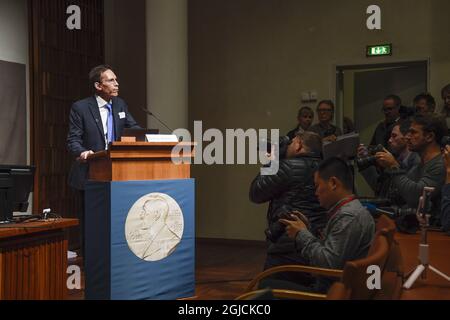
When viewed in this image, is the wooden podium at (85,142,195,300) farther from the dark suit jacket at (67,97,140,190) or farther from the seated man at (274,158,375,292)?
the seated man at (274,158,375,292)

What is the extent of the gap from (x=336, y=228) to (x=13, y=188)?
5.57 feet

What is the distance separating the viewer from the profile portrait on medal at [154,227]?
9.25ft

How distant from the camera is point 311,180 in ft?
8.99

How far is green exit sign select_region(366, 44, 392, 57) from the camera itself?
17.7ft

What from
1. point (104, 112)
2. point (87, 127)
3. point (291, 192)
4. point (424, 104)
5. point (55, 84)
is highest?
point (55, 84)

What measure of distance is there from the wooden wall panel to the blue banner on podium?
255 centimetres

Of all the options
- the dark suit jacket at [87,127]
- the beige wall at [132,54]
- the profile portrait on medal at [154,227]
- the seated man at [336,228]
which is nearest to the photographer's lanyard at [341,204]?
the seated man at [336,228]

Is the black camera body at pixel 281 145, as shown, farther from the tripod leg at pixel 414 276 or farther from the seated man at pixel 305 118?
the seated man at pixel 305 118

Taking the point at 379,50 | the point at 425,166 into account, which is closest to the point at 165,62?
the point at 379,50

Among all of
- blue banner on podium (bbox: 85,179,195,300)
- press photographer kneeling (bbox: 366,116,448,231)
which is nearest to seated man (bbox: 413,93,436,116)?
press photographer kneeling (bbox: 366,116,448,231)

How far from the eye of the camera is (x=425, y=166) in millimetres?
2566

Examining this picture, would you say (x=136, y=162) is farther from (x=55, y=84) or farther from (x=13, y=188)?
(x=55, y=84)

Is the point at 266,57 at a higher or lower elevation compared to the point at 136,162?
higher
